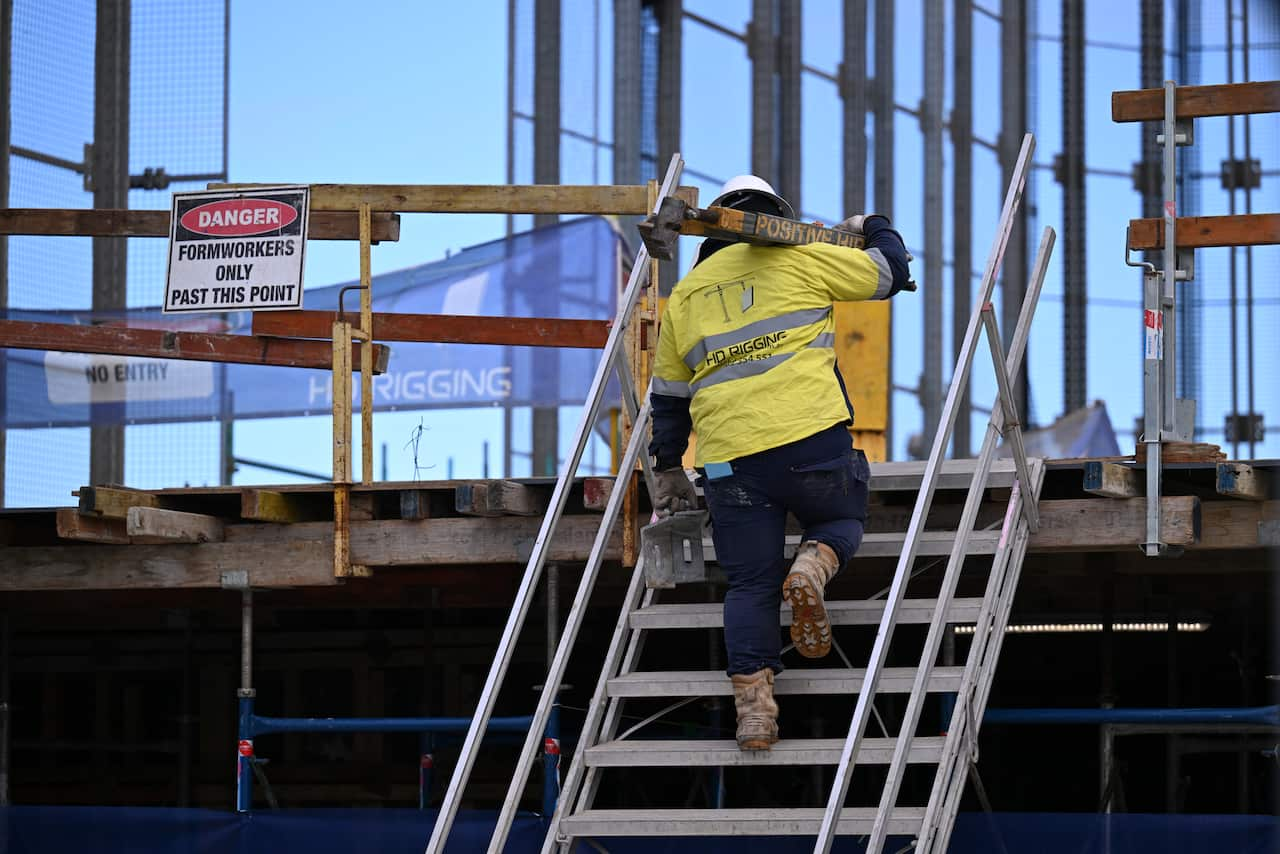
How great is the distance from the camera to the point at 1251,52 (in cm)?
2009

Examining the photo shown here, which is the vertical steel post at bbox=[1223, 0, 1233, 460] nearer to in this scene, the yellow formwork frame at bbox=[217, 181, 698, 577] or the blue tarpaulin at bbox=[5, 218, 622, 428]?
the blue tarpaulin at bbox=[5, 218, 622, 428]

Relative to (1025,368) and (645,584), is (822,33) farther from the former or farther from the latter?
(645,584)

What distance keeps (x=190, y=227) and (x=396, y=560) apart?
182 centimetres

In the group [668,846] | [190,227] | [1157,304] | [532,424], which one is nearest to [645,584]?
[668,846]

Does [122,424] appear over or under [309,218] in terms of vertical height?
under

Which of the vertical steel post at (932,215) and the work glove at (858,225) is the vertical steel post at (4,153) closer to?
the work glove at (858,225)

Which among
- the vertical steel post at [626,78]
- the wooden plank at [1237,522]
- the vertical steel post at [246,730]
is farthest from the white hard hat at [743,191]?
the vertical steel post at [626,78]

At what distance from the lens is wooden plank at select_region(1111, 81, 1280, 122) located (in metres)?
7.58

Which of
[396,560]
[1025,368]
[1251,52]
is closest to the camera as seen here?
[396,560]

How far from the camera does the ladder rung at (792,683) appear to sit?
700 cm

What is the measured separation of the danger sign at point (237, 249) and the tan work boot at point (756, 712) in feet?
9.74

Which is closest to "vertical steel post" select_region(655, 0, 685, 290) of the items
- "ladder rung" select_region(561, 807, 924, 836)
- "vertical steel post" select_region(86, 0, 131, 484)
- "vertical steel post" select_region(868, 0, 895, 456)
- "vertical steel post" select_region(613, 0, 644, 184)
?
"vertical steel post" select_region(613, 0, 644, 184)

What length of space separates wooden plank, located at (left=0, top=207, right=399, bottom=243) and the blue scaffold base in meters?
2.61

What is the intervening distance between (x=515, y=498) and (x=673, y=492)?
2.60ft
